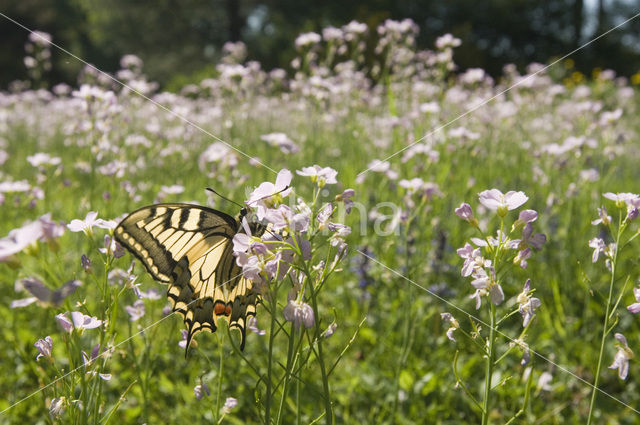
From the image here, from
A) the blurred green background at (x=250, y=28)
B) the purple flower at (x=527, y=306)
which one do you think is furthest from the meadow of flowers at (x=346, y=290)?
the blurred green background at (x=250, y=28)

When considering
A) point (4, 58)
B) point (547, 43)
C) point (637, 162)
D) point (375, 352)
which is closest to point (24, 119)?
point (375, 352)

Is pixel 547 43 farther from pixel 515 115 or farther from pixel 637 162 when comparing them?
pixel 515 115

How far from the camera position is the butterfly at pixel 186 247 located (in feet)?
4.25

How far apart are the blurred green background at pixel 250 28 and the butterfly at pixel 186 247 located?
576 inches

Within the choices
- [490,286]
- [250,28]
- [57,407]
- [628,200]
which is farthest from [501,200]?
[250,28]

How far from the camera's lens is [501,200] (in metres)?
1.06

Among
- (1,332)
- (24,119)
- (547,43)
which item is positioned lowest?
(1,332)

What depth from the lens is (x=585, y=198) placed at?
120 inches

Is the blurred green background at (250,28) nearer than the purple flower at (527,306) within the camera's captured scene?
No

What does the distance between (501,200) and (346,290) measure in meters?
1.52

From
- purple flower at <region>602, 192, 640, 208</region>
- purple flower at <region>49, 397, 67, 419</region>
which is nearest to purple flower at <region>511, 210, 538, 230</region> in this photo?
purple flower at <region>602, 192, 640, 208</region>

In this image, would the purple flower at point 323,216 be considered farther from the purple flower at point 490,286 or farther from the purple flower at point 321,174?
the purple flower at point 490,286

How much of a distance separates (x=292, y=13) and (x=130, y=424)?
1671 centimetres

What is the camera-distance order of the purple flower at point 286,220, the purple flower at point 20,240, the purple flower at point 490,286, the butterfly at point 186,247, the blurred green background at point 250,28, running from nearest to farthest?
1. the purple flower at point 20,240
2. the purple flower at point 286,220
3. the purple flower at point 490,286
4. the butterfly at point 186,247
5. the blurred green background at point 250,28
